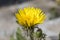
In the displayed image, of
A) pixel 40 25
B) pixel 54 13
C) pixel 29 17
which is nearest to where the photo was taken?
pixel 29 17

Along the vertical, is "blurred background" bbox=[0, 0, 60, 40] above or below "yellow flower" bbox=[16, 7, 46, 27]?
below

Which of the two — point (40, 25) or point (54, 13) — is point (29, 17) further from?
point (54, 13)

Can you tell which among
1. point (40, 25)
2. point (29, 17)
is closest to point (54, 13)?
point (40, 25)

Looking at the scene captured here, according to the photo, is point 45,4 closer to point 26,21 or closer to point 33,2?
point 33,2

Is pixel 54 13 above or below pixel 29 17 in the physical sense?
below

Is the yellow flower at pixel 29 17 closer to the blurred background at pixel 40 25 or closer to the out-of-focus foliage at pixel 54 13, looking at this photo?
the blurred background at pixel 40 25

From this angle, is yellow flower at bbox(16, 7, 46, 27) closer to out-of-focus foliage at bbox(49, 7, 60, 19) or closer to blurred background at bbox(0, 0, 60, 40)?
blurred background at bbox(0, 0, 60, 40)

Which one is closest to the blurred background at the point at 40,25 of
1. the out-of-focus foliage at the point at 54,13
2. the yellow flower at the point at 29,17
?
the out-of-focus foliage at the point at 54,13

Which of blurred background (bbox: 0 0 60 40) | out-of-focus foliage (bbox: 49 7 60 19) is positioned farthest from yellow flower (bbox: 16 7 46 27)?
out-of-focus foliage (bbox: 49 7 60 19)
